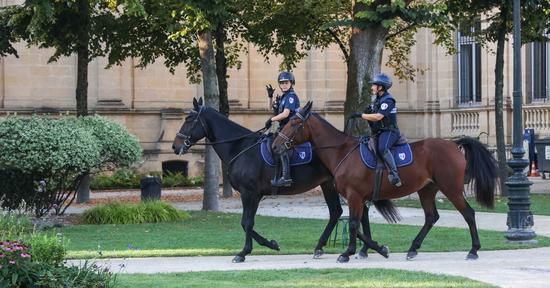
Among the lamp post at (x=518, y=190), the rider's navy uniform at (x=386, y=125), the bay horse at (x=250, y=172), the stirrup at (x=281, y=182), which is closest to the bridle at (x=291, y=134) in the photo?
the stirrup at (x=281, y=182)

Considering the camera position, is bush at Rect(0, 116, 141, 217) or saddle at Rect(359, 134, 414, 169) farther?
bush at Rect(0, 116, 141, 217)

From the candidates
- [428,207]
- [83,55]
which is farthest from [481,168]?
[83,55]

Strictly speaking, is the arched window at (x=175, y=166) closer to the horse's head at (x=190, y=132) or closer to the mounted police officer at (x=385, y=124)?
the horse's head at (x=190, y=132)

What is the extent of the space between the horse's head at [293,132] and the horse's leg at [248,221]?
0.97 metres

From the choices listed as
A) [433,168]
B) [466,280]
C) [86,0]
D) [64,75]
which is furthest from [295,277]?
[64,75]

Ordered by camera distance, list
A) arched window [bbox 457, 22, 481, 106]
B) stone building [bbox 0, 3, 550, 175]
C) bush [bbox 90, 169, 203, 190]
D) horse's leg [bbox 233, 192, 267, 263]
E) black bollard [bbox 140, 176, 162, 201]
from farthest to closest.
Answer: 1. arched window [bbox 457, 22, 481, 106]
2. stone building [bbox 0, 3, 550, 175]
3. bush [bbox 90, 169, 203, 190]
4. black bollard [bbox 140, 176, 162, 201]
5. horse's leg [bbox 233, 192, 267, 263]

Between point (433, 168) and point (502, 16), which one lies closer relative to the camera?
point (433, 168)

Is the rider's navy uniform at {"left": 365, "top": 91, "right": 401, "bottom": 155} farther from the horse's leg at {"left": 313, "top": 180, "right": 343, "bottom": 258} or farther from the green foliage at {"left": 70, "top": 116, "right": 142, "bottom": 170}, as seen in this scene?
the green foliage at {"left": 70, "top": 116, "right": 142, "bottom": 170}

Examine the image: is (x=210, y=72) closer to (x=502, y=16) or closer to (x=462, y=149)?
(x=502, y=16)

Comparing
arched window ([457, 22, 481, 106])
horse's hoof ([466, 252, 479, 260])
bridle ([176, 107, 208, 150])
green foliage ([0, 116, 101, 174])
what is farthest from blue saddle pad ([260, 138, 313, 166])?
arched window ([457, 22, 481, 106])

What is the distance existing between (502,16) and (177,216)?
1145 centimetres

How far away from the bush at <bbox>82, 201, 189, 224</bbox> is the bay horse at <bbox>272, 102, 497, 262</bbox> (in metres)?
8.56

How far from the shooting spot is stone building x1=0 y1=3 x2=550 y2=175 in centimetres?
4028

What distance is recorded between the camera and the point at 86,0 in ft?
96.3
